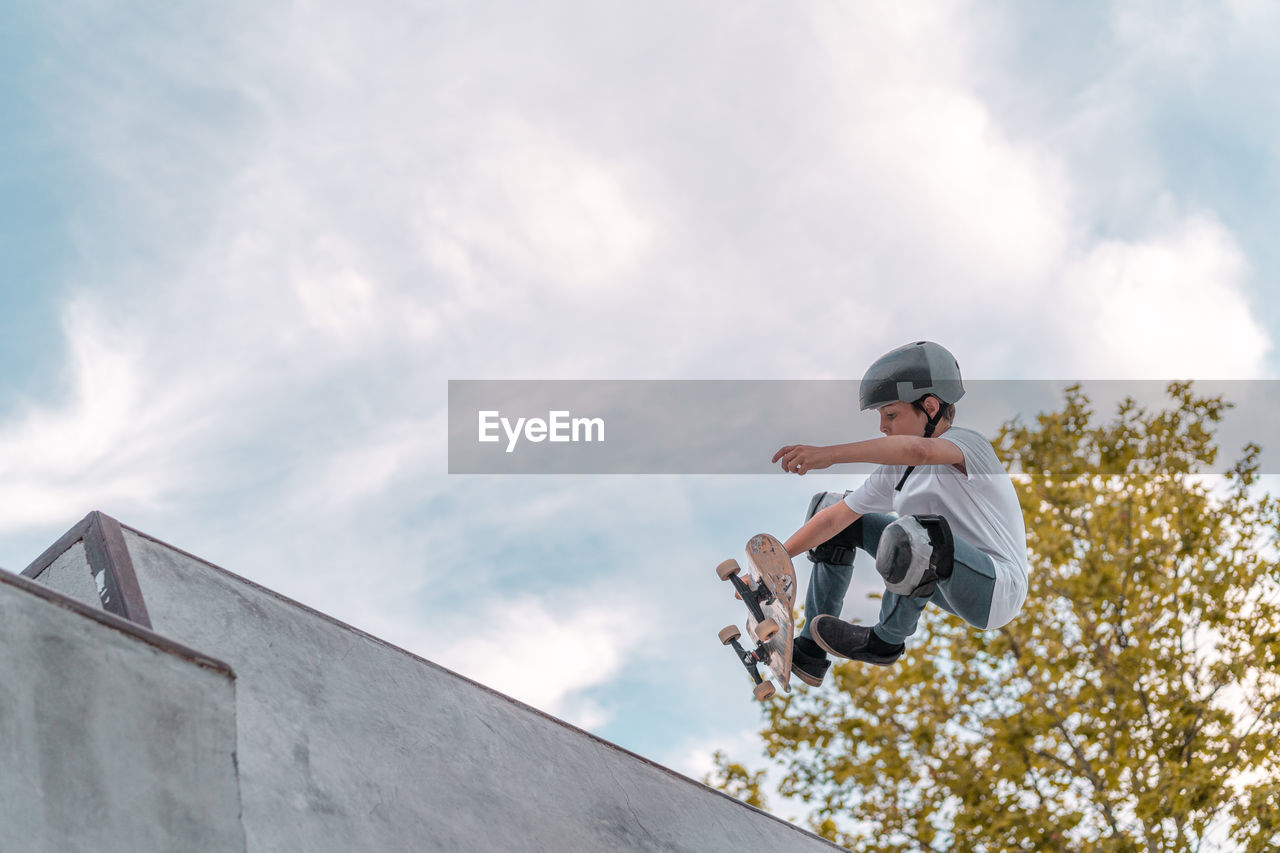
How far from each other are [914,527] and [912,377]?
0.73 m

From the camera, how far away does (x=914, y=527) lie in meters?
4.67

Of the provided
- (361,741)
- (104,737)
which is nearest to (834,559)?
(361,741)

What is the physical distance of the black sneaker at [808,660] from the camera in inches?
211

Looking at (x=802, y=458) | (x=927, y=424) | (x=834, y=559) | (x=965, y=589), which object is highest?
(x=927, y=424)

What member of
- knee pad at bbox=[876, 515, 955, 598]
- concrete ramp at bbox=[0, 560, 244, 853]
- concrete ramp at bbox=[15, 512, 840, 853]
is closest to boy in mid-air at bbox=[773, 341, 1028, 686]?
knee pad at bbox=[876, 515, 955, 598]

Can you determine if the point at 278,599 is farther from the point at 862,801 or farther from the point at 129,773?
the point at 862,801

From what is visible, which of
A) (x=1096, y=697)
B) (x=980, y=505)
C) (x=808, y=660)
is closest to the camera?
(x=980, y=505)

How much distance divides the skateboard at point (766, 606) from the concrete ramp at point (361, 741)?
0.90 meters

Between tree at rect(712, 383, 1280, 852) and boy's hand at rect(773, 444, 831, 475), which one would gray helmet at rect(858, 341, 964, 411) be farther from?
tree at rect(712, 383, 1280, 852)

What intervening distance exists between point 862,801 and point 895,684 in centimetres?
143

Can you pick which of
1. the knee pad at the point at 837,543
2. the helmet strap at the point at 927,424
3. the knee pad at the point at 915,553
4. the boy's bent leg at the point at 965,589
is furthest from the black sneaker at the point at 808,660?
the helmet strap at the point at 927,424

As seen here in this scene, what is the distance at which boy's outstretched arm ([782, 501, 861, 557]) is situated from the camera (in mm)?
5211

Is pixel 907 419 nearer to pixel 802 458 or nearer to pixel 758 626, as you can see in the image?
pixel 802 458

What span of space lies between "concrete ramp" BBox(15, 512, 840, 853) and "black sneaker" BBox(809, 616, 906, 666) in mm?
1189
